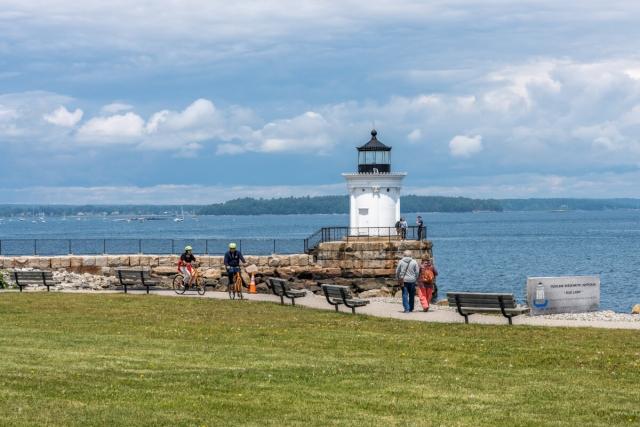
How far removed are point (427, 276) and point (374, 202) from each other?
17369 mm

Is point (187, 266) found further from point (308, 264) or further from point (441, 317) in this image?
point (441, 317)

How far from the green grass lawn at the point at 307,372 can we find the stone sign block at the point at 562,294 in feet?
12.9

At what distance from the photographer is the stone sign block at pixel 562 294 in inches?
984

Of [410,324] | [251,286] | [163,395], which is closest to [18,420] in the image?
[163,395]

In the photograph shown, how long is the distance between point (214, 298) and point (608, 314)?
1077 cm

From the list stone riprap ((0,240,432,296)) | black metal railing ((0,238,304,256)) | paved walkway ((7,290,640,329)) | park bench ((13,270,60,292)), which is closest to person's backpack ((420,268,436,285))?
paved walkway ((7,290,640,329))

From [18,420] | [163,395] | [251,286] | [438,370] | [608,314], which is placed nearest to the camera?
[18,420]

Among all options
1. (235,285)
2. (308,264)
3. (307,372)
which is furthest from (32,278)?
(307,372)

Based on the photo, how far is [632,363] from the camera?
15703mm

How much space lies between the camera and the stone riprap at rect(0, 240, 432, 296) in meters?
40.8

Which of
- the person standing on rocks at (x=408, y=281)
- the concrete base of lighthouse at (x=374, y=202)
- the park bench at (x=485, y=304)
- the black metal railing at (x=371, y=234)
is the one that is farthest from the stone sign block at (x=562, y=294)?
the concrete base of lighthouse at (x=374, y=202)

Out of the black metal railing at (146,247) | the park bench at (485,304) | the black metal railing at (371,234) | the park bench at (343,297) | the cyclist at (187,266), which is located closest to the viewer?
the park bench at (485,304)

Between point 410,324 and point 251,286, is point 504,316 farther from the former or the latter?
point 251,286

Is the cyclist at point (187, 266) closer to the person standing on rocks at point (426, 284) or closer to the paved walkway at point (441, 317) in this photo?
the paved walkway at point (441, 317)
